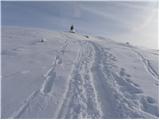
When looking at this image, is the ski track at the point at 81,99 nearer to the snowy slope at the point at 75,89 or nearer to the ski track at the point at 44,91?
the snowy slope at the point at 75,89

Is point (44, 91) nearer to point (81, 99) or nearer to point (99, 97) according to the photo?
point (81, 99)

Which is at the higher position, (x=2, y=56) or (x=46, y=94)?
(x=2, y=56)

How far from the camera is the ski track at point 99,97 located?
7031 millimetres

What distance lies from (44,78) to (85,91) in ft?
6.95

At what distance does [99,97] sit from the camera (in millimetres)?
8234

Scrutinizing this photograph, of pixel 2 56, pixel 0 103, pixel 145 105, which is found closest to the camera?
pixel 0 103

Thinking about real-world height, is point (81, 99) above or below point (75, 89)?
below

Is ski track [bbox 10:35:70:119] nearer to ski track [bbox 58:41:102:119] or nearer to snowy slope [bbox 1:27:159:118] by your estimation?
snowy slope [bbox 1:27:159:118]

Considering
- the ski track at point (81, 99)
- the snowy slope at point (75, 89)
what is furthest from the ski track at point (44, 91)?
the ski track at point (81, 99)

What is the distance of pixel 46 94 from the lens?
320 inches

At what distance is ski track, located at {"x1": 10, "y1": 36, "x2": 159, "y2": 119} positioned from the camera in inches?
277

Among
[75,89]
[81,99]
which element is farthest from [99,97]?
[75,89]

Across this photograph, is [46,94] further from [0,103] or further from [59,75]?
[59,75]

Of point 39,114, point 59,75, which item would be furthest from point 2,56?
point 39,114
